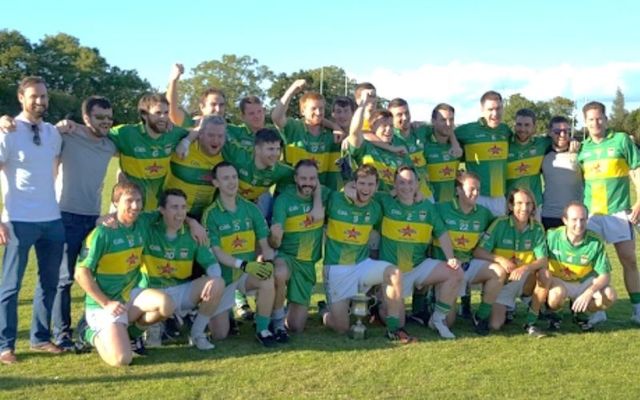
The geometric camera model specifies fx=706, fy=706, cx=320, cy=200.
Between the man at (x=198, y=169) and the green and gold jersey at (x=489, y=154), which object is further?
the green and gold jersey at (x=489, y=154)

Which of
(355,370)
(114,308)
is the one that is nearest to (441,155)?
(355,370)

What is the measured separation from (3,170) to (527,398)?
403 centimetres

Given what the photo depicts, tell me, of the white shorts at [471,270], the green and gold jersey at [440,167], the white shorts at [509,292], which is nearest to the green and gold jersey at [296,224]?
the white shorts at [471,270]

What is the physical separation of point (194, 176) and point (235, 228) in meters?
0.62

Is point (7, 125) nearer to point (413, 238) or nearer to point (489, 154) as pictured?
point (413, 238)

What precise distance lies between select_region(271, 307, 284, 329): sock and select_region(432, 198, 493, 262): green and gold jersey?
1590 mm

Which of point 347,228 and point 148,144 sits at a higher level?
point 148,144

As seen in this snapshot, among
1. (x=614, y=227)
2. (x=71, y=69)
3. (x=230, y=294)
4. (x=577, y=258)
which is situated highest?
(x=71, y=69)

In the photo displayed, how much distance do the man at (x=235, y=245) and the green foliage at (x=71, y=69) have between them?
201 ft

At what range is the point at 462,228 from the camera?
6.59m

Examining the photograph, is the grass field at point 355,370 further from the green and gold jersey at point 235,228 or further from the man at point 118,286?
the green and gold jersey at point 235,228

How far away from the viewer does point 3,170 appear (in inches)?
205

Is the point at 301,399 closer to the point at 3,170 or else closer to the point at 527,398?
the point at 527,398

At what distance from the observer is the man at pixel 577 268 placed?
6.30m
